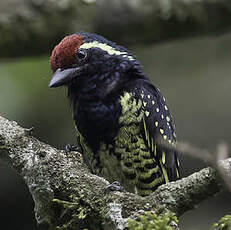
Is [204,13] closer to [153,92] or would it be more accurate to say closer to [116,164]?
[153,92]

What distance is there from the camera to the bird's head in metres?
3.45

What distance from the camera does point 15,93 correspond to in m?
6.30

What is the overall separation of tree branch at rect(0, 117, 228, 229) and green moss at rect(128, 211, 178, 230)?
A: 0.26 feet

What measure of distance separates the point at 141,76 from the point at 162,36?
1561mm

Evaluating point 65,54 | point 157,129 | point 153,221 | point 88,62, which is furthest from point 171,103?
point 153,221

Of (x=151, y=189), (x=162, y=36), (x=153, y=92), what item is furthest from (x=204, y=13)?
(x=151, y=189)

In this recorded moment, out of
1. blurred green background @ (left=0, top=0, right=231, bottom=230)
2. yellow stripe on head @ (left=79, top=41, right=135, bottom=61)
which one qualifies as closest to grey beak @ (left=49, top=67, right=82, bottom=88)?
yellow stripe on head @ (left=79, top=41, right=135, bottom=61)

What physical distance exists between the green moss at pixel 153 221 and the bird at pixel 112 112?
3.66 ft

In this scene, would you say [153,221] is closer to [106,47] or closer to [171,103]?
[106,47]

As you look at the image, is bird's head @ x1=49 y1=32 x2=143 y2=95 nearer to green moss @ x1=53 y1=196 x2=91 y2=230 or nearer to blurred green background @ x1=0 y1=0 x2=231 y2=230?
green moss @ x1=53 y1=196 x2=91 y2=230

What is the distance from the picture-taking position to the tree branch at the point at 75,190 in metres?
2.37

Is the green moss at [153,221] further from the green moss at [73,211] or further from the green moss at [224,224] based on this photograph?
the green moss at [73,211]

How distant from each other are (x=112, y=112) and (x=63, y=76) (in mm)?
343

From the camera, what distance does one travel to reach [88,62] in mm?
3543
